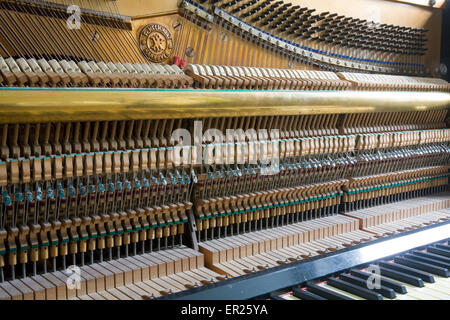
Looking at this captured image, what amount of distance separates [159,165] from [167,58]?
3.64 feet

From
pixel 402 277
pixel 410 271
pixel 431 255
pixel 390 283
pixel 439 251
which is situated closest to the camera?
pixel 390 283

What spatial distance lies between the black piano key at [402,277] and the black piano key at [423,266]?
27 centimetres

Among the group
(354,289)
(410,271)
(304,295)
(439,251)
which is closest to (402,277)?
(410,271)

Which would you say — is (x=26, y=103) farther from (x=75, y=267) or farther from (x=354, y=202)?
(x=354, y=202)

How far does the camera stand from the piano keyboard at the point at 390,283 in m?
3.20

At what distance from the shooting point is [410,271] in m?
3.56

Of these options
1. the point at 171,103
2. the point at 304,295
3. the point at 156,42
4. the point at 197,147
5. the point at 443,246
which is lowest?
the point at 304,295

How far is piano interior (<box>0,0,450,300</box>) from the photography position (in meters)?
3.54

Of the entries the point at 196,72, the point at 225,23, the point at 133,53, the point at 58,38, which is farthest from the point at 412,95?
the point at 58,38

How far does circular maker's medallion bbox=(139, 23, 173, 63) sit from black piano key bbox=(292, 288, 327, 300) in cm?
239

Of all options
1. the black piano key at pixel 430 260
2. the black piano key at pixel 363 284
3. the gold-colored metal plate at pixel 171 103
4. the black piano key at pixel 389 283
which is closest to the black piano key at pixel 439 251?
the black piano key at pixel 430 260

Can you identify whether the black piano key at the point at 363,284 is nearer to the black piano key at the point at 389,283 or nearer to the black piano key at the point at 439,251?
the black piano key at the point at 389,283

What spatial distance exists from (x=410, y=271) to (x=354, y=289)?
1.88 feet

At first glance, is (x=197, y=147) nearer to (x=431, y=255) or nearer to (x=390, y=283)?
(x=390, y=283)
